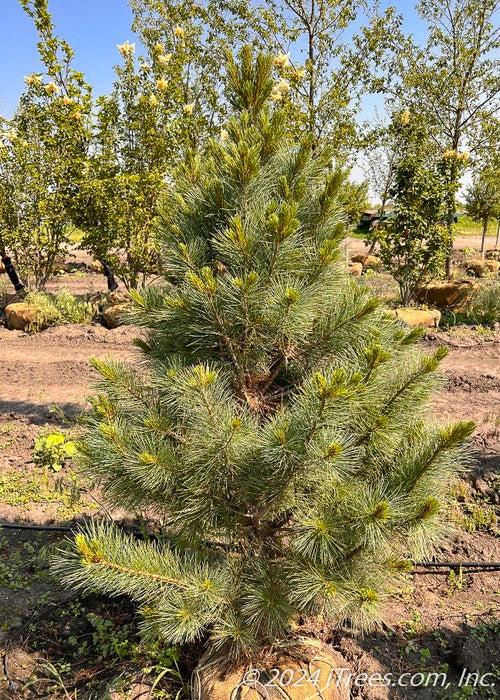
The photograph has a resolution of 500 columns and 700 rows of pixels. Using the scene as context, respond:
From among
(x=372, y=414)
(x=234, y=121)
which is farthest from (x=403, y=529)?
(x=234, y=121)

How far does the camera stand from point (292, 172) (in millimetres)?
2170

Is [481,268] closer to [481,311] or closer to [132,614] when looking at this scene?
[481,311]

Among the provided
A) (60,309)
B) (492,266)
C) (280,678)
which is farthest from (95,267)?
(280,678)

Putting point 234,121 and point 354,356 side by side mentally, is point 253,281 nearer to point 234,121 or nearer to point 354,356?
point 354,356

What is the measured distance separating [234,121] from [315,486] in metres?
1.50

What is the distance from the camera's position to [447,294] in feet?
30.9

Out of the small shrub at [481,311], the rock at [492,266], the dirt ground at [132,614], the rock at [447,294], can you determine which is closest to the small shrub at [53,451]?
the dirt ground at [132,614]

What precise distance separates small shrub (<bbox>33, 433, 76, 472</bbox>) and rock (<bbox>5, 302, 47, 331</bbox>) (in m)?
4.83

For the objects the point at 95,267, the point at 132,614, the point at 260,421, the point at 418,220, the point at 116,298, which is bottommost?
the point at 132,614

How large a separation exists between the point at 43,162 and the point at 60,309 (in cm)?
252

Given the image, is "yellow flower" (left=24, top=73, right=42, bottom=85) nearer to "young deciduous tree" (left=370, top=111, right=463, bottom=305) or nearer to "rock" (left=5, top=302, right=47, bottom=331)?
"rock" (left=5, top=302, right=47, bottom=331)

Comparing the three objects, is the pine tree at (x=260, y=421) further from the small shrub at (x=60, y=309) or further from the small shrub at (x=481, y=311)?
the small shrub at (x=60, y=309)

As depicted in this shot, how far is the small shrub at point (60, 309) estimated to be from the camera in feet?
29.5

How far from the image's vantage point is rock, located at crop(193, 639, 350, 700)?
211 cm
